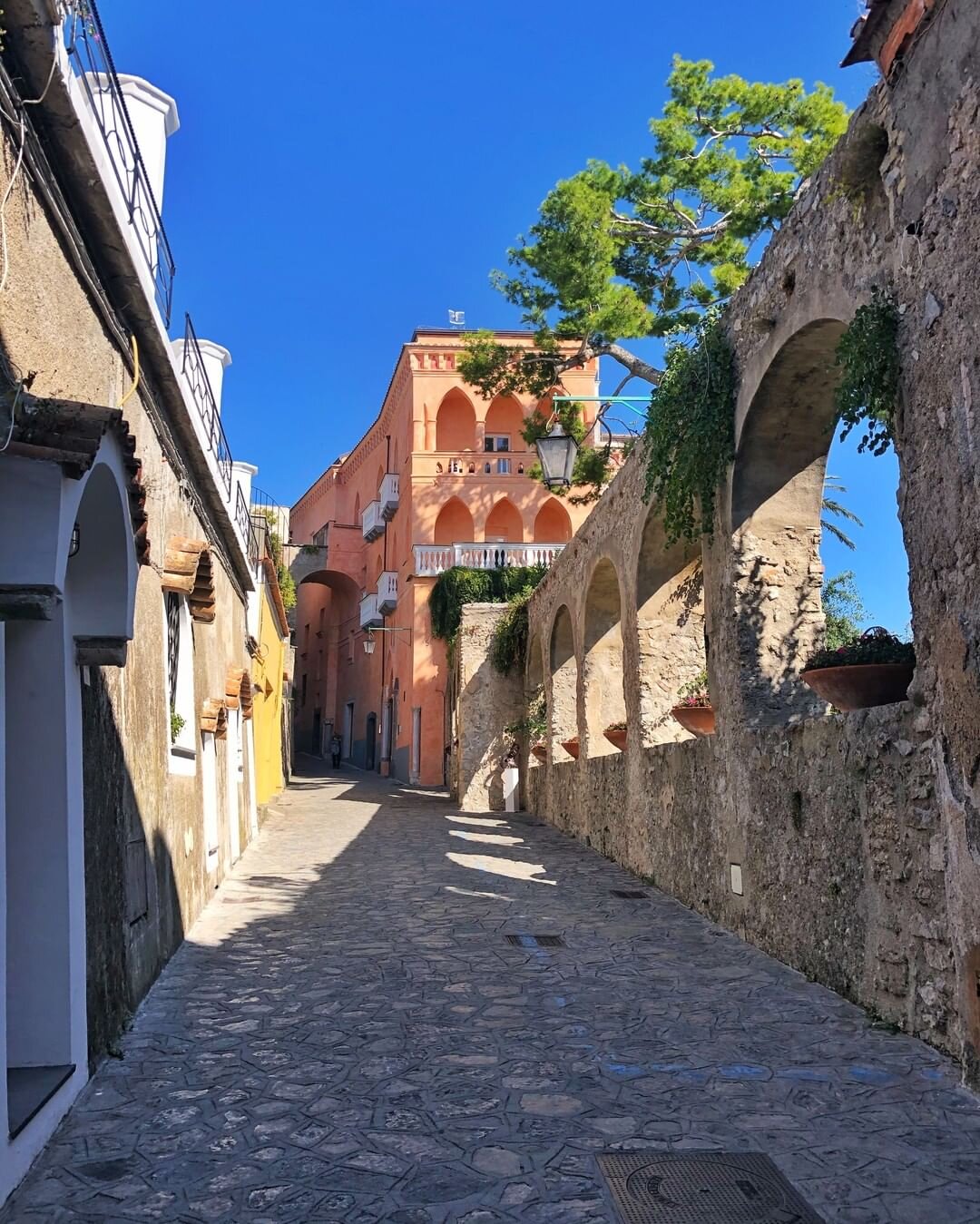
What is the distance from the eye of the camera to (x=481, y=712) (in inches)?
784

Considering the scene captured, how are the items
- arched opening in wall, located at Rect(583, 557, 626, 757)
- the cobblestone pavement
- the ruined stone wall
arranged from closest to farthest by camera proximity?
the cobblestone pavement → the ruined stone wall → arched opening in wall, located at Rect(583, 557, 626, 757)

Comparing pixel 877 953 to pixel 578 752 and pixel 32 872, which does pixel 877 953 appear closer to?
pixel 32 872

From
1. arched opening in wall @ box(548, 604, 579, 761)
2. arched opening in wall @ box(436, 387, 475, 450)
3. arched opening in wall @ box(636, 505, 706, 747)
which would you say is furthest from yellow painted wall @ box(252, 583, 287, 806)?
arched opening in wall @ box(436, 387, 475, 450)

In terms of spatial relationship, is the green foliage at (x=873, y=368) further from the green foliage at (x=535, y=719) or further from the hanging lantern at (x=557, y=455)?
Result: the green foliage at (x=535, y=719)

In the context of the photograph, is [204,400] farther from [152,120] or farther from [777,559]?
[777,559]

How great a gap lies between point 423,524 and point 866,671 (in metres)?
24.1

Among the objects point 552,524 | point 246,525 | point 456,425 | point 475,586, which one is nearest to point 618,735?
point 246,525

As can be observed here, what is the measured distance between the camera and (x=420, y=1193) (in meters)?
3.01

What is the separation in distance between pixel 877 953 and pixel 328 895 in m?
5.31

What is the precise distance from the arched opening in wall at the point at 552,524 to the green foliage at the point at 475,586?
9.61ft

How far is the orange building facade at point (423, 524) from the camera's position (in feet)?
90.4

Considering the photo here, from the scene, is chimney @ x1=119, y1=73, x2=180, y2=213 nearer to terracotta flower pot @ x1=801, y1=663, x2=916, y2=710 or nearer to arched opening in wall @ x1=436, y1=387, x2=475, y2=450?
terracotta flower pot @ x1=801, y1=663, x2=916, y2=710

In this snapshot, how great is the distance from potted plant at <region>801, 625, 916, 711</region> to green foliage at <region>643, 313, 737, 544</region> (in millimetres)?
2219

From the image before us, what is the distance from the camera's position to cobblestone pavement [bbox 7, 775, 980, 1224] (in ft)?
9.91
